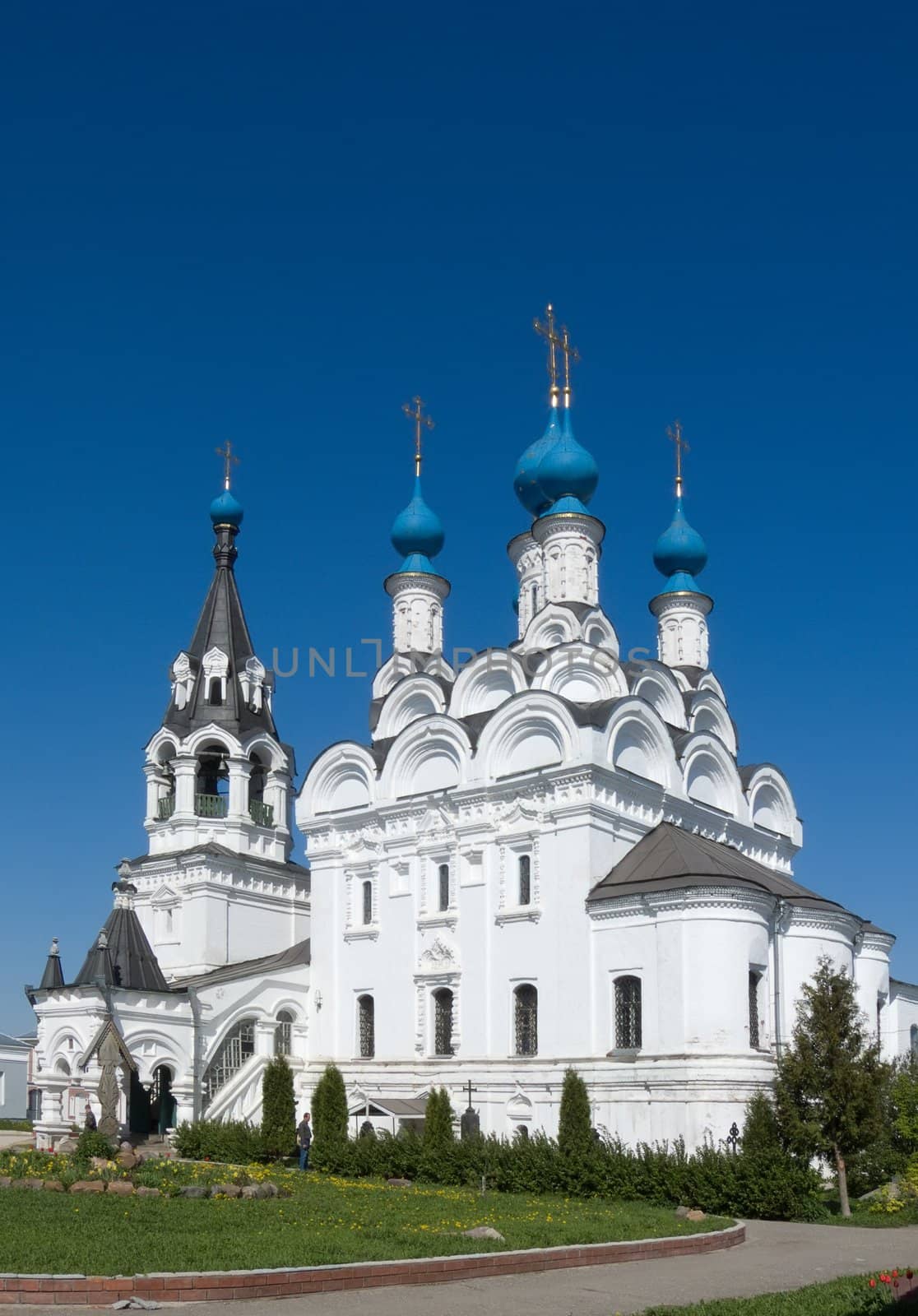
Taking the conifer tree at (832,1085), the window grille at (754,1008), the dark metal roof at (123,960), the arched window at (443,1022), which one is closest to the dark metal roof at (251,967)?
the dark metal roof at (123,960)

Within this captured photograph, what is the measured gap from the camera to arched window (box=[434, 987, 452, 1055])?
73.3ft

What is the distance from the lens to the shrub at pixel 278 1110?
21312mm

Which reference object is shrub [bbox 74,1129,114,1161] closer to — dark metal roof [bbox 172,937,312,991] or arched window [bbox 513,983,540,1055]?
arched window [bbox 513,983,540,1055]

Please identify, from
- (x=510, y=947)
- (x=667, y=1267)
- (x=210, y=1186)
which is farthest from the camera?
(x=510, y=947)

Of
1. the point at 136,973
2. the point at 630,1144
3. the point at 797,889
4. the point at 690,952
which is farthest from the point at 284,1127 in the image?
the point at 797,889

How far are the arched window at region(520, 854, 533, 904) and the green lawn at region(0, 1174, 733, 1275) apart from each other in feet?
22.8

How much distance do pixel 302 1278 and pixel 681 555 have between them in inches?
835

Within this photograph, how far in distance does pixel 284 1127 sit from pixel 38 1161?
6.81 meters

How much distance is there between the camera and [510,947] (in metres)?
21.5

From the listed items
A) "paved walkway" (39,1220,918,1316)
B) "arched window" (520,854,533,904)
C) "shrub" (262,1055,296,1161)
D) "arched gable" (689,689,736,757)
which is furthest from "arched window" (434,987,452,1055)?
"paved walkway" (39,1220,918,1316)

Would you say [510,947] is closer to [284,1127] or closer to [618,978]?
[618,978]

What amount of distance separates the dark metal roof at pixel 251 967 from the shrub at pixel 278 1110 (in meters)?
1.93

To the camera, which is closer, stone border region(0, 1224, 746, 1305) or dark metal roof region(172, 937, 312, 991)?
stone border region(0, 1224, 746, 1305)

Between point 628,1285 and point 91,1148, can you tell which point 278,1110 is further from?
point 628,1285
